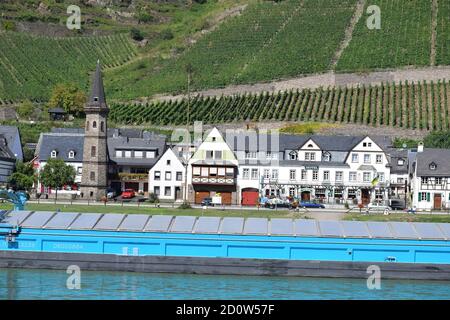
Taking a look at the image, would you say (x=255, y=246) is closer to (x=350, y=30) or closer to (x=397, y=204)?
(x=397, y=204)

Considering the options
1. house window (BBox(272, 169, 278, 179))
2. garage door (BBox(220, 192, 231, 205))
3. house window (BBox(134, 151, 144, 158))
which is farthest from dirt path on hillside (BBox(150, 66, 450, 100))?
garage door (BBox(220, 192, 231, 205))

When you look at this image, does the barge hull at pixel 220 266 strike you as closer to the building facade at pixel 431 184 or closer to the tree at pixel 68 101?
the building facade at pixel 431 184

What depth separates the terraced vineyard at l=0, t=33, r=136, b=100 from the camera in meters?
128

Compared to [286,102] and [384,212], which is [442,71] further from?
[384,212]

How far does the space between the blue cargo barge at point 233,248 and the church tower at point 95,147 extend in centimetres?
3482

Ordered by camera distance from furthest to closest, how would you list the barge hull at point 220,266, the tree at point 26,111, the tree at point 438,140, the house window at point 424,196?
the tree at point 26,111 → the tree at point 438,140 → the house window at point 424,196 → the barge hull at point 220,266

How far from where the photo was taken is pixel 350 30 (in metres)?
140

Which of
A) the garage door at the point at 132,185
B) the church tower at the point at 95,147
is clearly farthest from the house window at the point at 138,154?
the church tower at the point at 95,147

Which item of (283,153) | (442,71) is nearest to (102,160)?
(283,153)

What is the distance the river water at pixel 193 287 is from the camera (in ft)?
121

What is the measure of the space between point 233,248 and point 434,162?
37905 mm

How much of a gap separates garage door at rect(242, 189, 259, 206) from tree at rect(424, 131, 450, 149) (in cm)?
1932

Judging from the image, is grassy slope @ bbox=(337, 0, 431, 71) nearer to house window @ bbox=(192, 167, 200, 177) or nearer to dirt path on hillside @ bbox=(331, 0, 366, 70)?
dirt path on hillside @ bbox=(331, 0, 366, 70)

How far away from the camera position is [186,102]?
390ft
